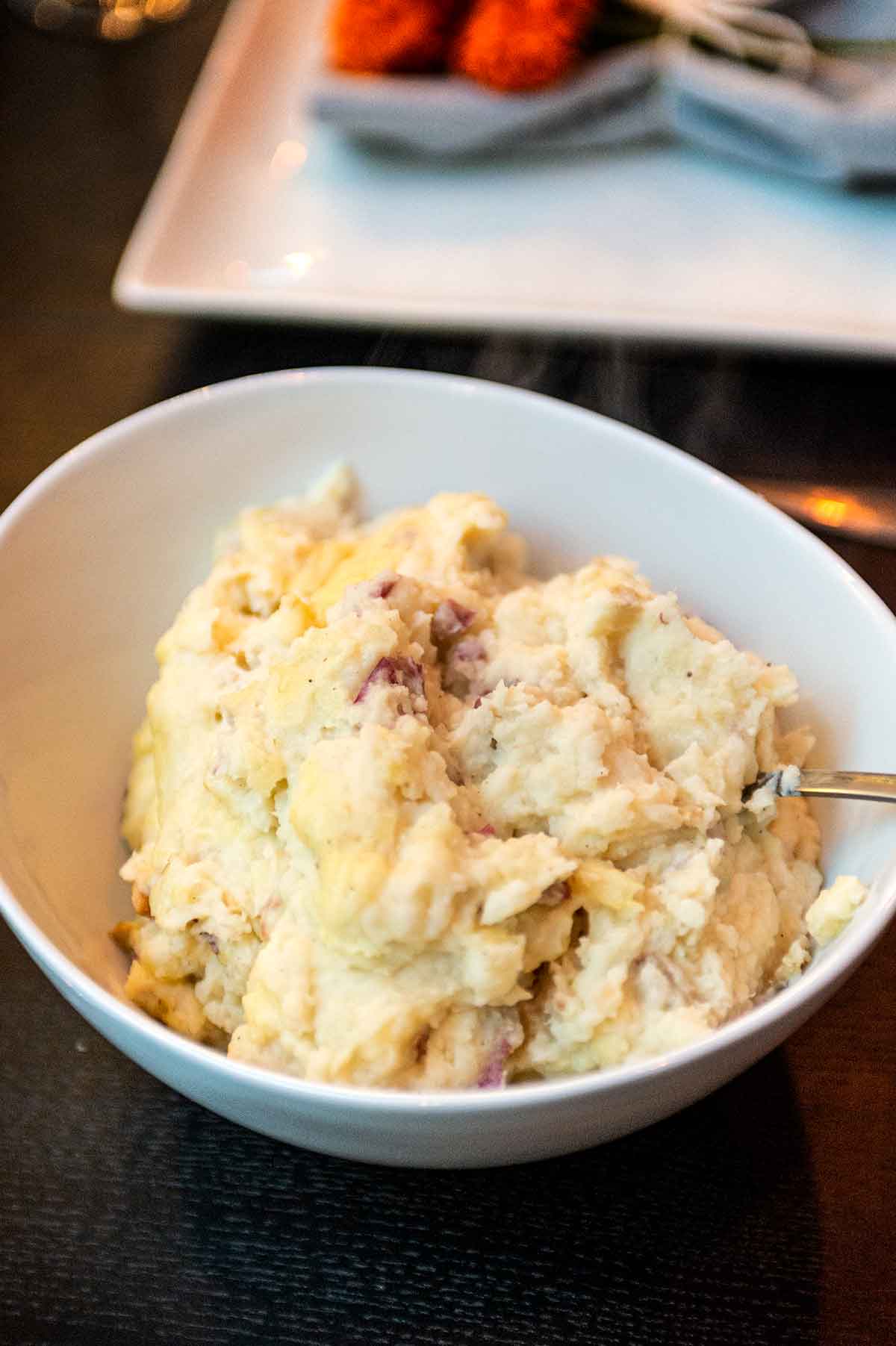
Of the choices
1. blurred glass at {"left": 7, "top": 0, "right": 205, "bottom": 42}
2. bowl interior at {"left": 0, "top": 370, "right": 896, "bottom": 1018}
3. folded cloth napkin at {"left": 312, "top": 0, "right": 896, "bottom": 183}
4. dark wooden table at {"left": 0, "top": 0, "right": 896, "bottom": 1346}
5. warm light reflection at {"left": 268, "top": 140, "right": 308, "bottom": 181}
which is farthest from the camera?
blurred glass at {"left": 7, "top": 0, "right": 205, "bottom": 42}

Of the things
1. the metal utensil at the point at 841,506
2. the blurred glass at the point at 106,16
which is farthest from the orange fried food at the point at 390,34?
the metal utensil at the point at 841,506

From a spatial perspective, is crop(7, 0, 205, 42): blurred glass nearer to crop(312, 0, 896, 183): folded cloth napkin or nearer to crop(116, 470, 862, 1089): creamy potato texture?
crop(312, 0, 896, 183): folded cloth napkin

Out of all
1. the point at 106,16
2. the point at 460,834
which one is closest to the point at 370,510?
the point at 460,834

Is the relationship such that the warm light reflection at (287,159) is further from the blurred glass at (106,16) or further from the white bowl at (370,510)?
the white bowl at (370,510)

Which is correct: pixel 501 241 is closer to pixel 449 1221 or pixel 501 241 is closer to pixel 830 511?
pixel 830 511

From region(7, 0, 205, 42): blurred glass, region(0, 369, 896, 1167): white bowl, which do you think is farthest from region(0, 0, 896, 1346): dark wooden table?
region(7, 0, 205, 42): blurred glass

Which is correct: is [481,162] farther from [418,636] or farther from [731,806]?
→ [731,806]
